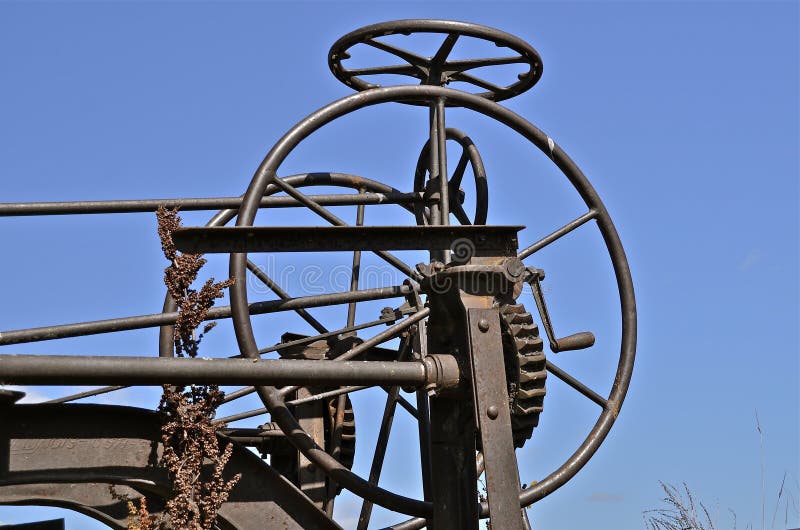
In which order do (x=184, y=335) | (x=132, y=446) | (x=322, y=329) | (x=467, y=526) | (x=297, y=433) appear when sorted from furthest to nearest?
(x=322, y=329) → (x=297, y=433) → (x=132, y=446) → (x=184, y=335) → (x=467, y=526)

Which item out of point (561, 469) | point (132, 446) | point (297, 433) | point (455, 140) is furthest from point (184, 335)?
point (455, 140)

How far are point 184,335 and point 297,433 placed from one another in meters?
1.01

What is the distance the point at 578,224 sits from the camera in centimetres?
649

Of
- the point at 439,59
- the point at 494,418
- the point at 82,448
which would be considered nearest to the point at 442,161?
the point at 439,59

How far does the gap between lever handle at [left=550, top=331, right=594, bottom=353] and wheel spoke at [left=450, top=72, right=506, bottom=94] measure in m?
2.06

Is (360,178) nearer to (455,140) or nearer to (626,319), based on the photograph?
(455,140)

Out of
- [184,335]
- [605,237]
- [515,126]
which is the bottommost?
[184,335]

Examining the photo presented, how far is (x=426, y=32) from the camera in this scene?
20.8 ft

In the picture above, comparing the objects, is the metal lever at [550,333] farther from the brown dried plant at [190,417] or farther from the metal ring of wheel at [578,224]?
the brown dried plant at [190,417]

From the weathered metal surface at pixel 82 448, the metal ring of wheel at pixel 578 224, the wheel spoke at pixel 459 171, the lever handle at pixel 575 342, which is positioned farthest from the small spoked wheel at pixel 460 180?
the weathered metal surface at pixel 82 448

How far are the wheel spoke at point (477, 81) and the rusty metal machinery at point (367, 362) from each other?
0.01 metres

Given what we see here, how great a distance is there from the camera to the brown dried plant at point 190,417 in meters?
4.57

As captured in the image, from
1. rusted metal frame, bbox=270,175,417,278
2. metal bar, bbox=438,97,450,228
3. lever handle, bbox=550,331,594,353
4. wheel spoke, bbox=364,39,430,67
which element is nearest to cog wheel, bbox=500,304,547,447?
lever handle, bbox=550,331,594,353

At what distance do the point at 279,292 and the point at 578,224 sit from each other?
5.80 feet
